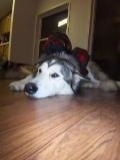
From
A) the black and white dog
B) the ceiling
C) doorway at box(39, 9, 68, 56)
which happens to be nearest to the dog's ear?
the black and white dog

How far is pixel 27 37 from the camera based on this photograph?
4.16 m

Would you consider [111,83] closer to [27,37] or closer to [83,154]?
[83,154]

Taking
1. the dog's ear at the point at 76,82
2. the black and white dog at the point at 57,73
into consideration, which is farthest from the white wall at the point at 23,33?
the dog's ear at the point at 76,82

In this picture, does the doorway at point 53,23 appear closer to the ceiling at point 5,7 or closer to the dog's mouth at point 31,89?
the ceiling at point 5,7

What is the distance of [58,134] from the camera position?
2.40 feet

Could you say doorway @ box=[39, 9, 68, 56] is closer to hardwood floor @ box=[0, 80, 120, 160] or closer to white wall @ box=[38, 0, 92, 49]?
white wall @ box=[38, 0, 92, 49]

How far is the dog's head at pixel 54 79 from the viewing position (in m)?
1.48

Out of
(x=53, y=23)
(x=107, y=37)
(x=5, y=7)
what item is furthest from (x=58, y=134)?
(x=5, y=7)

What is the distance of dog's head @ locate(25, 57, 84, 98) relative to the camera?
1482 mm

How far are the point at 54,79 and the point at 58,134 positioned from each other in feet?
2.94

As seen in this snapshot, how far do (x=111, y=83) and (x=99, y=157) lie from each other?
1.69 metres

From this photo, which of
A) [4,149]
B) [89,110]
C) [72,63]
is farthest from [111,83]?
[4,149]

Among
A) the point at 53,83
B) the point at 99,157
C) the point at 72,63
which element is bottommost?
the point at 99,157

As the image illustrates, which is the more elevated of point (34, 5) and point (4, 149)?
point (34, 5)
